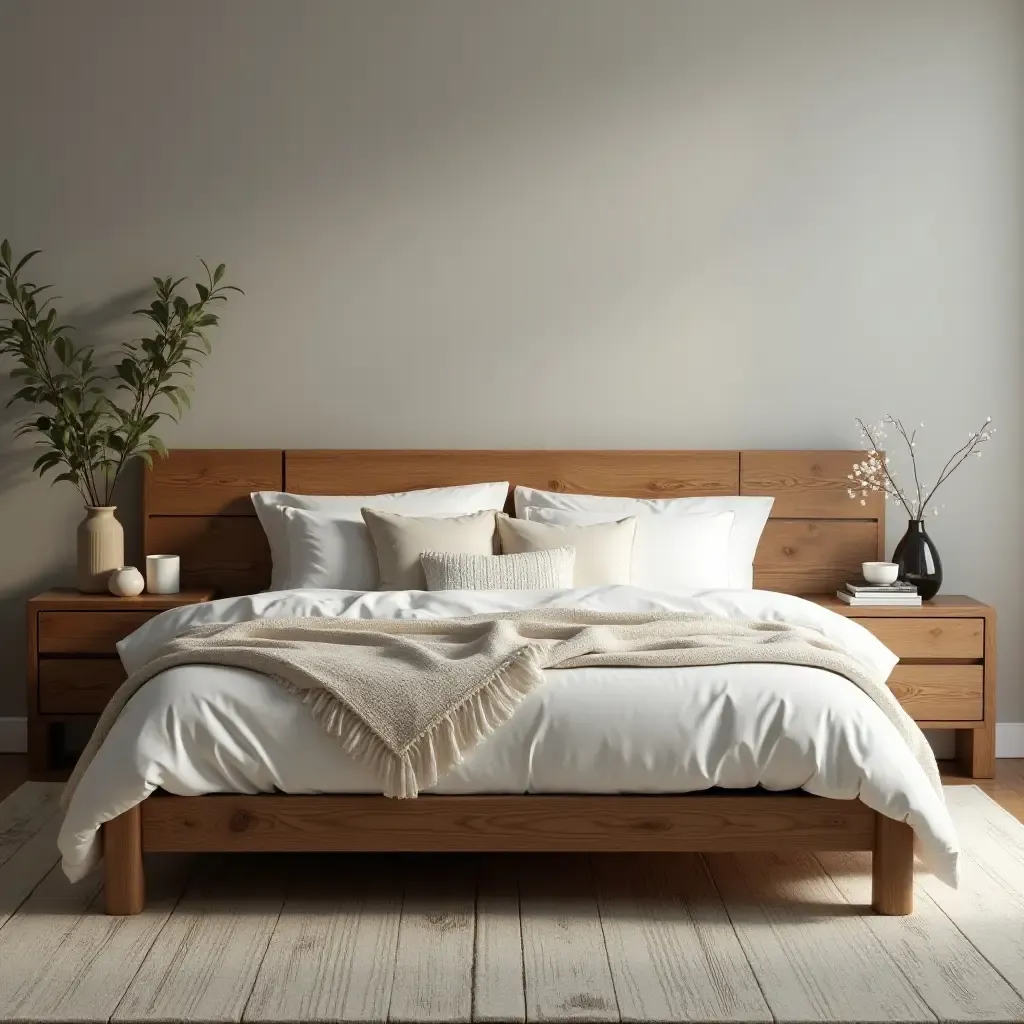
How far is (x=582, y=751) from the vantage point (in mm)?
2840

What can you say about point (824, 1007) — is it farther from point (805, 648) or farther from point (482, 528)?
point (482, 528)

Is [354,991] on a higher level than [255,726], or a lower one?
lower

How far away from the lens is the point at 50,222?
457cm

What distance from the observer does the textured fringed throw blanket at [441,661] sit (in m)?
2.81

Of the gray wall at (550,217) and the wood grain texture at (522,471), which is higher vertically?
the gray wall at (550,217)

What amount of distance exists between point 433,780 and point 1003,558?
9.01 ft

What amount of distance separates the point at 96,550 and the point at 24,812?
957 mm

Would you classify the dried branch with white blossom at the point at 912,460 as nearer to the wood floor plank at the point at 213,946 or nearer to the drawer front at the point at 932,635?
the drawer front at the point at 932,635

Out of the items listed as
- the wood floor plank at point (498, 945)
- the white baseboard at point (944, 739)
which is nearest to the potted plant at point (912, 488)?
the white baseboard at point (944, 739)

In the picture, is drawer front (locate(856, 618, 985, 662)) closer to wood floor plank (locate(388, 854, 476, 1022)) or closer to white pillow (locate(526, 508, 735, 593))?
white pillow (locate(526, 508, 735, 593))

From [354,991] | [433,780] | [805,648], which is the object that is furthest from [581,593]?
[354,991]

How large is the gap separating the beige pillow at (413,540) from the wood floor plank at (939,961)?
1602mm

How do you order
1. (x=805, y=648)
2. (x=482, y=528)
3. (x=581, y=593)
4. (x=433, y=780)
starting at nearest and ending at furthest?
1. (x=433, y=780)
2. (x=805, y=648)
3. (x=581, y=593)
4. (x=482, y=528)

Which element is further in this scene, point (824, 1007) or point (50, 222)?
point (50, 222)
